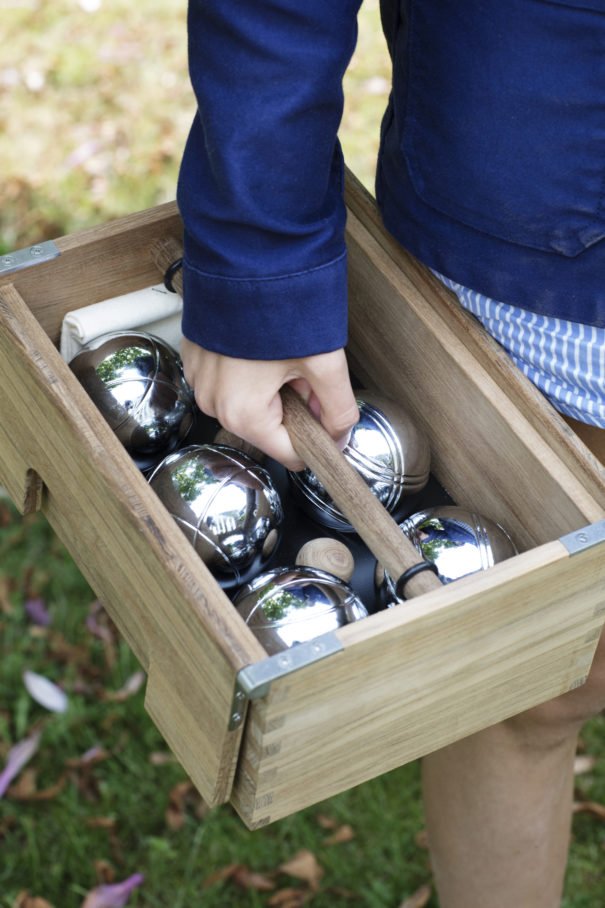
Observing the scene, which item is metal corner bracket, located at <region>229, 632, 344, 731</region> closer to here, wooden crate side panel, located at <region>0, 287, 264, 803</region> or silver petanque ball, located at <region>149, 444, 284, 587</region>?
wooden crate side panel, located at <region>0, 287, 264, 803</region>

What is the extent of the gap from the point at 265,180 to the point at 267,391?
0.26m

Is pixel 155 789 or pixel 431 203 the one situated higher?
pixel 431 203

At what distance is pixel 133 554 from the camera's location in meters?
1.43

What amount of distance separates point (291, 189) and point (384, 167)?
1.04ft

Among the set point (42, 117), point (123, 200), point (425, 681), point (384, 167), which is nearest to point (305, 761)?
point (425, 681)

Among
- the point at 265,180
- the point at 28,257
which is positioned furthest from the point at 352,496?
the point at 28,257

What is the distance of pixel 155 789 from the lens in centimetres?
240

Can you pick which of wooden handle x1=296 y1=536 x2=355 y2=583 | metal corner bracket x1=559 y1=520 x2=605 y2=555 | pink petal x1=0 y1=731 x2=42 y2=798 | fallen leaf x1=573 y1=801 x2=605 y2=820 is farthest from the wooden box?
fallen leaf x1=573 y1=801 x2=605 y2=820

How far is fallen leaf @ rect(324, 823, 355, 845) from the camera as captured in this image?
2.34 meters

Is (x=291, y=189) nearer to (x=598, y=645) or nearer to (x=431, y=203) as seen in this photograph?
(x=431, y=203)

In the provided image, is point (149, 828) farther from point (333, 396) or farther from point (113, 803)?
point (333, 396)

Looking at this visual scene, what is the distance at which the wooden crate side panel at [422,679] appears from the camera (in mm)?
1263

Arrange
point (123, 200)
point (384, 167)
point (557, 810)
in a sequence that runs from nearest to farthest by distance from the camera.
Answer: point (384, 167) < point (557, 810) < point (123, 200)

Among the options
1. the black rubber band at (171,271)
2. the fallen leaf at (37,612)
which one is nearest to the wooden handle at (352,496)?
the black rubber band at (171,271)
